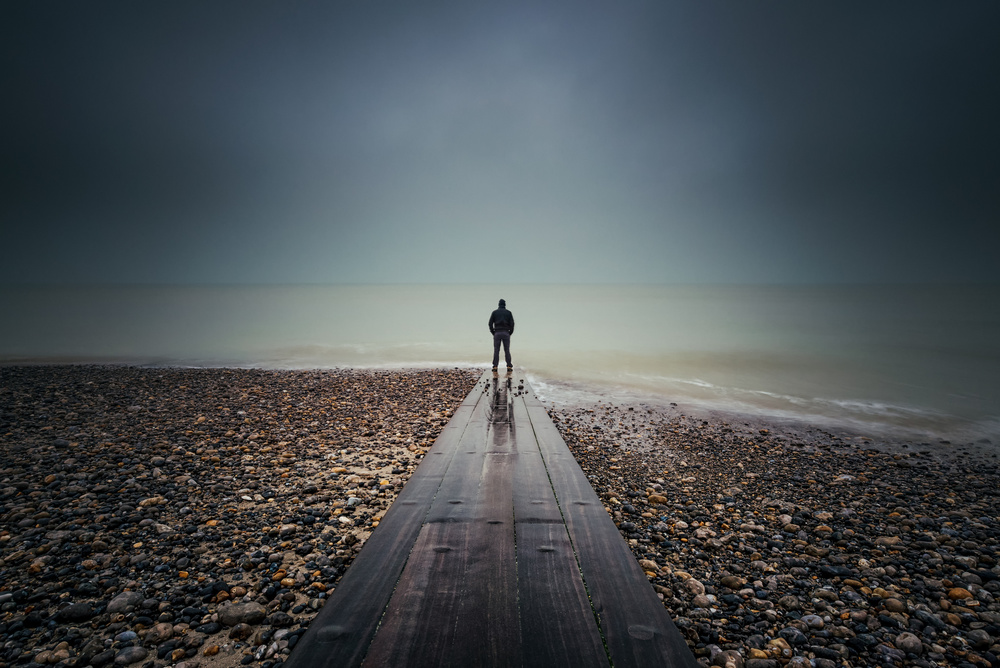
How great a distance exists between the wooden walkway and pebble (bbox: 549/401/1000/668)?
3.82ft

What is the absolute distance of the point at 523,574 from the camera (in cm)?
297

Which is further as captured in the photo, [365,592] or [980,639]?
[980,639]

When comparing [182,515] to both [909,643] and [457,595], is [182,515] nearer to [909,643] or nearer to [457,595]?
[457,595]

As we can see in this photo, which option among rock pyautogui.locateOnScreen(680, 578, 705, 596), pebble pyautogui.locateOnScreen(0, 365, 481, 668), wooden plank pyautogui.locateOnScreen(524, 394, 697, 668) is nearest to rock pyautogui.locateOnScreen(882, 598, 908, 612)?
rock pyautogui.locateOnScreen(680, 578, 705, 596)

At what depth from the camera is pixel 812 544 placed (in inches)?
191

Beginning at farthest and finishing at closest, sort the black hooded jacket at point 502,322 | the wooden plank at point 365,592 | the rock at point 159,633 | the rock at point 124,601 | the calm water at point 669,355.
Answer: the black hooded jacket at point 502,322
the calm water at point 669,355
the rock at point 124,601
the rock at point 159,633
the wooden plank at point 365,592

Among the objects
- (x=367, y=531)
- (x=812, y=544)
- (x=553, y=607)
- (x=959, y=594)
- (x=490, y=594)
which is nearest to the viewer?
(x=553, y=607)

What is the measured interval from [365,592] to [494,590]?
2.58ft

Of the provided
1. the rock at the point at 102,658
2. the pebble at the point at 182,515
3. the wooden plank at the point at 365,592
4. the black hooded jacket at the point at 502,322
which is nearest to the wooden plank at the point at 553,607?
the wooden plank at the point at 365,592

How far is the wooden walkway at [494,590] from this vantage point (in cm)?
223

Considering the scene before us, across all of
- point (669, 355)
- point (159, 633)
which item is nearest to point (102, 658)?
point (159, 633)

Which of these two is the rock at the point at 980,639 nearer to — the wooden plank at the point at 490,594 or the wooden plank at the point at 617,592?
the wooden plank at the point at 617,592

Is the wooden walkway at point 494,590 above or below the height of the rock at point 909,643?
above

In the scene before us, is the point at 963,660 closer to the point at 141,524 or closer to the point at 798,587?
the point at 798,587
